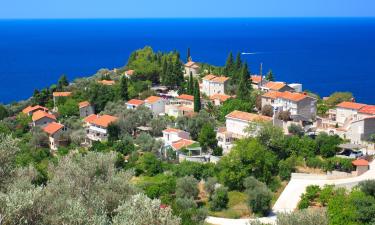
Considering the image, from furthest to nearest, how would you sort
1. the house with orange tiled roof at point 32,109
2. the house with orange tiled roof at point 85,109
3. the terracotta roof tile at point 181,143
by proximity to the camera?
the house with orange tiled roof at point 32,109 < the house with orange tiled roof at point 85,109 < the terracotta roof tile at point 181,143

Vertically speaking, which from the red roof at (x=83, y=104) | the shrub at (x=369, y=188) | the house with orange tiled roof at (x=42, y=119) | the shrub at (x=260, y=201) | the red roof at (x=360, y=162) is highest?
the red roof at (x=83, y=104)

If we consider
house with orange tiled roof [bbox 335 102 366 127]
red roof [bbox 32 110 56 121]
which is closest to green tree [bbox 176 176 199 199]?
house with orange tiled roof [bbox 335 102 366 127]

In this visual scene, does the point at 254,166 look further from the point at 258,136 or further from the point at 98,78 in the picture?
the point at 98,78

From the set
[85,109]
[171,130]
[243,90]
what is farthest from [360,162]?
[85,109]

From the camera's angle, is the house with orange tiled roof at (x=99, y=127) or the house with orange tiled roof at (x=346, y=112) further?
the house with orange tiled roof at (x=99, y=127)

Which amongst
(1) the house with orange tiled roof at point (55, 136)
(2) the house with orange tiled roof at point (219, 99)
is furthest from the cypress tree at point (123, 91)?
(2) the house with orange tiled roof at point (219, 99)

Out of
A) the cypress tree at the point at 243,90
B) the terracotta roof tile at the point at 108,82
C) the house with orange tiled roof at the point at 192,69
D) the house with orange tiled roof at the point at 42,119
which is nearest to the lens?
the house with orange tiled roof at the point at 42,119

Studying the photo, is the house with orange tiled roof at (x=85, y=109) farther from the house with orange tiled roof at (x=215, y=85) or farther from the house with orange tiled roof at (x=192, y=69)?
the house with orange tiled roof at (x=192, y=69)

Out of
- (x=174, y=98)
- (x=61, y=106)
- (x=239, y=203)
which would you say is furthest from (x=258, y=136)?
(x=61, y=106)
